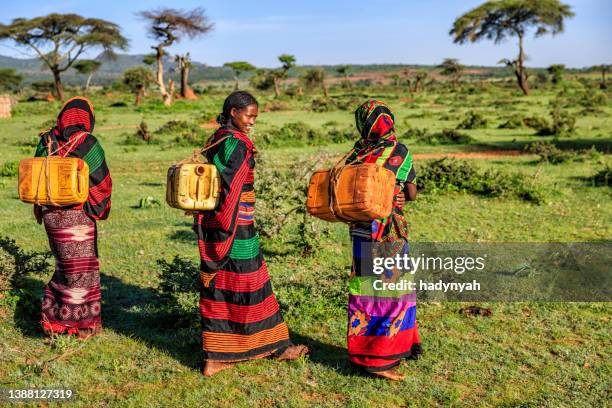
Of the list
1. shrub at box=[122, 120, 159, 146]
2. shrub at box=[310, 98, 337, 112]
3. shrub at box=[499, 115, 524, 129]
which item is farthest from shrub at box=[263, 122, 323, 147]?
shrub at box=[310, 98, 337, 112]

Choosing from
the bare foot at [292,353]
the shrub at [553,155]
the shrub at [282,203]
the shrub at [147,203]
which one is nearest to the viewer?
the bare foot at [292,353]

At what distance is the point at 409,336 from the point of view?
4.09m

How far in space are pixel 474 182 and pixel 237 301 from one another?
6639 mm

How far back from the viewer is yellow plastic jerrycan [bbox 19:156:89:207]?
169 inches

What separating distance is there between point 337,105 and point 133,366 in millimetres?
24193

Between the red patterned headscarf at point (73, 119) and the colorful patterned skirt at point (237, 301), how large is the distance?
142 centimetres

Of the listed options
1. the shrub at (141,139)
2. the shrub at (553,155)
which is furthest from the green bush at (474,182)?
the shrub at (141,139)

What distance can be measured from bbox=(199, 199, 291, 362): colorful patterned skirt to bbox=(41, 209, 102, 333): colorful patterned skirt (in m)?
1.11

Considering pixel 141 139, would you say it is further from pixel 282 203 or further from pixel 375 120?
pixel 375 120

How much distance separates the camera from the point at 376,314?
3980 millimetres

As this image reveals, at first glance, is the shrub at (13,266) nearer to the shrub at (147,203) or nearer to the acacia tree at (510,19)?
the shrub at (147,203)

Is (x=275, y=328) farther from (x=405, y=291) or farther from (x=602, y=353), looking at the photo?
(x=602, y=353)

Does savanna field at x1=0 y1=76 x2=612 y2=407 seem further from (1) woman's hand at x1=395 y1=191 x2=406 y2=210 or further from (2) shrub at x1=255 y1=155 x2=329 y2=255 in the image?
(1) woman's hand at x1=395 y1=191 x2=406 y2=210

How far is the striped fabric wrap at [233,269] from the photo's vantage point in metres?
3.92
